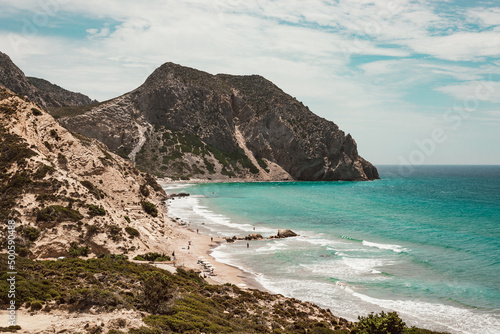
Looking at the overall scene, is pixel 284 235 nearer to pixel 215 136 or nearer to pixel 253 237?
pixel 253 237

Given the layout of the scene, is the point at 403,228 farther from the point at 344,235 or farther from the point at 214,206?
the point at 214,206

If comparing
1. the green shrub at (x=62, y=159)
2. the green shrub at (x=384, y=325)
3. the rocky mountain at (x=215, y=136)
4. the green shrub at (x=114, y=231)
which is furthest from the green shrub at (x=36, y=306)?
the rocky mountain at (x=215, y=136)

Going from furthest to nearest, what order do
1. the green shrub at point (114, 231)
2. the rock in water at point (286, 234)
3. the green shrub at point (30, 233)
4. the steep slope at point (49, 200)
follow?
1. the rock in water at point (286, 234)
2. the green shrub at point (114, 231)
3. the steep slope at point (49, 200)
4. the green shrub at point (30, 233)

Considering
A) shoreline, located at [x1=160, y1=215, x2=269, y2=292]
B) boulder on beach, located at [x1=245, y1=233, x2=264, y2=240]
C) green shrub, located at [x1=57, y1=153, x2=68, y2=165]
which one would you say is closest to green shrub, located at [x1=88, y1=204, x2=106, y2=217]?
shoreline, located at [x1=160, y1=215, x2=269, y2=292]

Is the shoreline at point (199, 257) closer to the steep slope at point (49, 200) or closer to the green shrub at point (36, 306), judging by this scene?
the steep slope at point (49, 200)

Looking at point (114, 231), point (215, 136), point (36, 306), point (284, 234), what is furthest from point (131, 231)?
point (215, 136)

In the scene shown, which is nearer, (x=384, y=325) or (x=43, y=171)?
(x=384, y=325)

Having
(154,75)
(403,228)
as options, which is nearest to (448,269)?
(403,228)
